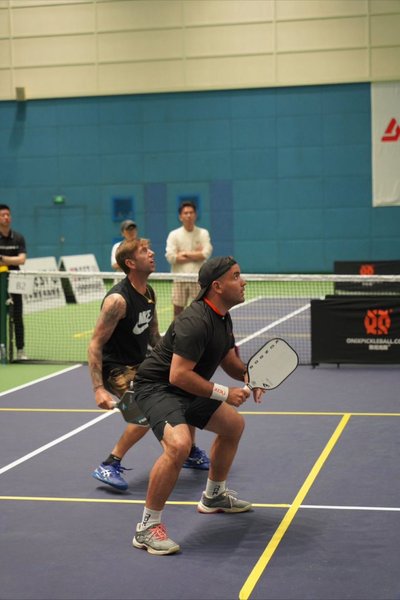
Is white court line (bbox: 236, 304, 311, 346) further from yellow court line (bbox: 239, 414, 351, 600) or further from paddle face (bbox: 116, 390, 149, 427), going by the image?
paddle face (bbox: 116, 390, 149, 427)

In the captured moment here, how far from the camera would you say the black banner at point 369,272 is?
18.9 metres

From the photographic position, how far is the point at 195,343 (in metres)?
5.79

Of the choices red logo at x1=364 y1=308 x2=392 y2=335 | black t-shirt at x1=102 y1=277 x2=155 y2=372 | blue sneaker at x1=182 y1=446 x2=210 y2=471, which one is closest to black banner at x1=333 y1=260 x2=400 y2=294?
red logo at x1=364 y1=308 x2=392 y2=335

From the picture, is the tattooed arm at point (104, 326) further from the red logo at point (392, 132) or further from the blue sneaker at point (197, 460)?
the red logo at point (392, 132)

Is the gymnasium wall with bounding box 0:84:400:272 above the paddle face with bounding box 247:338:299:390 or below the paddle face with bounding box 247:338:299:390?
above

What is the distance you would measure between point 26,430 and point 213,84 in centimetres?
1785

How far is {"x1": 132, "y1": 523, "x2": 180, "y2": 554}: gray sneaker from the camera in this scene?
5684mm

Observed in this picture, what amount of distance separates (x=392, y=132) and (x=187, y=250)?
13116mm

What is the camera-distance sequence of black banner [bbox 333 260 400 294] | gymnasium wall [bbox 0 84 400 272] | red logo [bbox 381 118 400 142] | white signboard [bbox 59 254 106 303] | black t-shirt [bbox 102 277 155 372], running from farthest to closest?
gymnasium wall [bbox 0 84 400 272]
red logo [bbox 381 118 400 142]
white signboard [bbox 59 254 106 303]
black banner [bbox 333 260 400 294]
black t-shirt [bbox 102 277 155 372]

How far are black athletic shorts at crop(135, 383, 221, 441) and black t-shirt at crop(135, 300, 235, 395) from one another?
0.07 meters

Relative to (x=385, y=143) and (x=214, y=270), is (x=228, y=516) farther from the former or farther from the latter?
(x=385, y=143)

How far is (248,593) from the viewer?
16.5ft

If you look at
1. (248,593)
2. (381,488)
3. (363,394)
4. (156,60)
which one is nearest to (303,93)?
(156,60)

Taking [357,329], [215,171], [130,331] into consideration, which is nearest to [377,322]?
[357,329]
